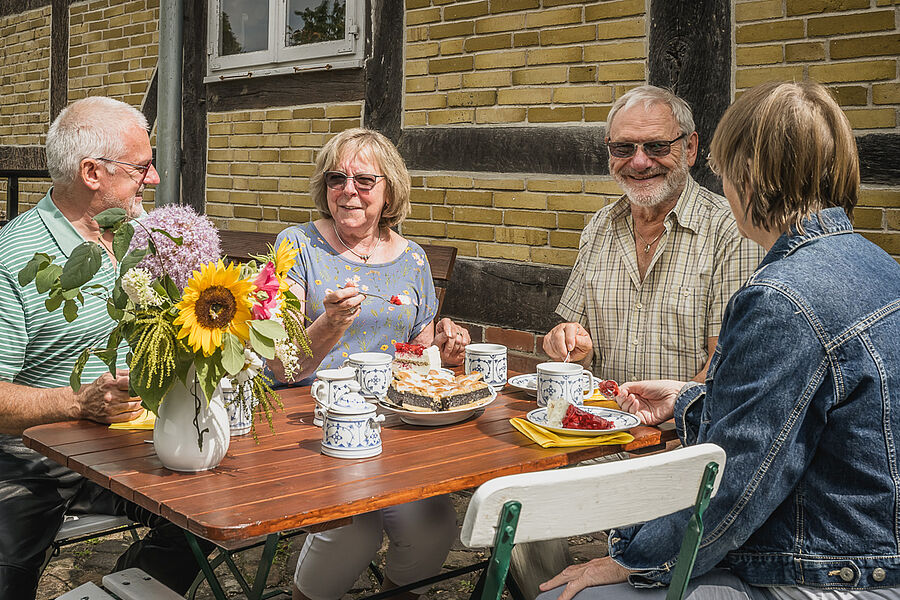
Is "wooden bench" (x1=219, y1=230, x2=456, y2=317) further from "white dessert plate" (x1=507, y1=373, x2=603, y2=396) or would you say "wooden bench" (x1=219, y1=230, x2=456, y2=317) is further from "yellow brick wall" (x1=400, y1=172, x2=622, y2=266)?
"white dessert plate" (x1=507, y1=373, x2=603, y2=396)

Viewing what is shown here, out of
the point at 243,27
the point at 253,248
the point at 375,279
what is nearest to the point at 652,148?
the point at 375,279

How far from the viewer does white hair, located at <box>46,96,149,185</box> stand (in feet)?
8.78

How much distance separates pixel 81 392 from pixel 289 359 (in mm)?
635

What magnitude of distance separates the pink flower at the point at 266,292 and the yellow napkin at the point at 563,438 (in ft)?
2.32

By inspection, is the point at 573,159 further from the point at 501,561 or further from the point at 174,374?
the point at 501,561

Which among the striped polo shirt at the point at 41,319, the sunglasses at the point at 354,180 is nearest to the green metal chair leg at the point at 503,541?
the striped polo shirt at the point at 41,319

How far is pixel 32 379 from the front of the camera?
2541 millimetres

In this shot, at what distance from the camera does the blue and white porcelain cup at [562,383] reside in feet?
7.80

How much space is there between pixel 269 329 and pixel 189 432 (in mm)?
279

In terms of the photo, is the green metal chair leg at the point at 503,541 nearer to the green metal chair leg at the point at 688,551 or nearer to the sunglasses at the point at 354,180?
the green metal chair leg at the point at 688,551

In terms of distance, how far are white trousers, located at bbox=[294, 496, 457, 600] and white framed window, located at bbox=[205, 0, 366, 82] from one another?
9.86 feet

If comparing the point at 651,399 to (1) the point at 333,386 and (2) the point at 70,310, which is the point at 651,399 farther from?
(2) the point at 70,310

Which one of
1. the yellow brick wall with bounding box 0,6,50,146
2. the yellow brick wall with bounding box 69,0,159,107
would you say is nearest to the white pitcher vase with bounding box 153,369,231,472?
the yellow brick wall with bounding box 69,0,159,107

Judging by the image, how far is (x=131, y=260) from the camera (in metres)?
1.79
